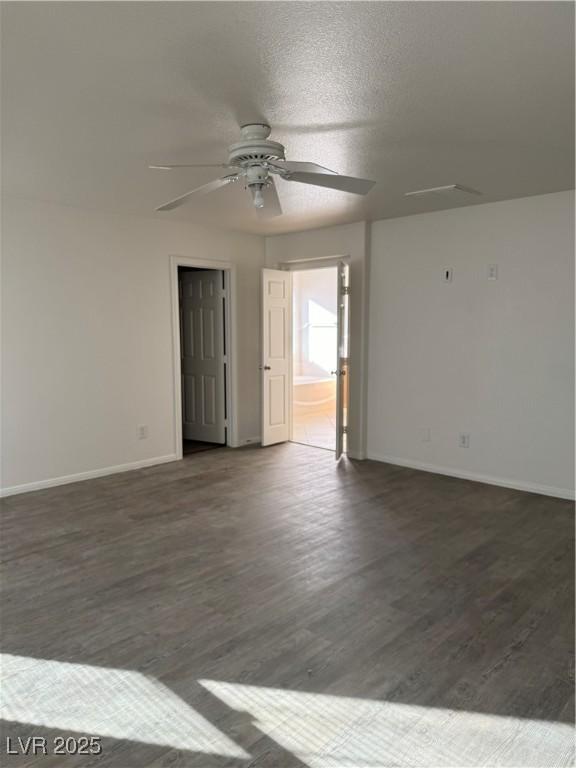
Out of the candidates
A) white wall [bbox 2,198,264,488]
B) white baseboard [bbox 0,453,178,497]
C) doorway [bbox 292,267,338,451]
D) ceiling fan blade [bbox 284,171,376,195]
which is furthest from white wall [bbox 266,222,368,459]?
doorway [bbox 292,267,338,451]

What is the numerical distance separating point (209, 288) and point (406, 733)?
5184mm

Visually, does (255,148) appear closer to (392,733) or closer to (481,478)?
(392,733)

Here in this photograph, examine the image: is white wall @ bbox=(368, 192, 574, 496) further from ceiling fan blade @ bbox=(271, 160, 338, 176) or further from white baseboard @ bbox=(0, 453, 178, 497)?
ceiling fan blade @ bbox=(271, 160, 338, 176)

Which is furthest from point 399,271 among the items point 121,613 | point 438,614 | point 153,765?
point 153,765

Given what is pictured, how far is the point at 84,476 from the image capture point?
A: 4.94 m

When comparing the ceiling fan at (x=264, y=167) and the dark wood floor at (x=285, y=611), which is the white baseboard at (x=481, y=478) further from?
the ceiling fan at (x=264, y=167)

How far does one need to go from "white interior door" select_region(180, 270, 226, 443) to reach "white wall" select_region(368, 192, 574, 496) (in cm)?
181

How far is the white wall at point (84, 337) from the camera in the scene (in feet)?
14.6

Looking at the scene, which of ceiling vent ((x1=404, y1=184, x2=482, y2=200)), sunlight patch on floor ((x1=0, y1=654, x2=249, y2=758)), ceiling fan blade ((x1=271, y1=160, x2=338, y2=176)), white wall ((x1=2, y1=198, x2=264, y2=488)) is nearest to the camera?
sunlight patch on floor ((x1=0, y1=654, x2=249, y2=758))

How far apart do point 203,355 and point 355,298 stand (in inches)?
79.9

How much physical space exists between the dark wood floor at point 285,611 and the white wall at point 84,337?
1.82ft

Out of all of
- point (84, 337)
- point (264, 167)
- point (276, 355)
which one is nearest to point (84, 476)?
point (84, 337)

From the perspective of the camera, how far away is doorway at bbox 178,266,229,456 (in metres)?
6.22

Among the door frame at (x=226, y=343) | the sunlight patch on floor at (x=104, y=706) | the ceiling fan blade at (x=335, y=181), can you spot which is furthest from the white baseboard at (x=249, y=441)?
the sunlight patch on floor at (x=104, y=706)
